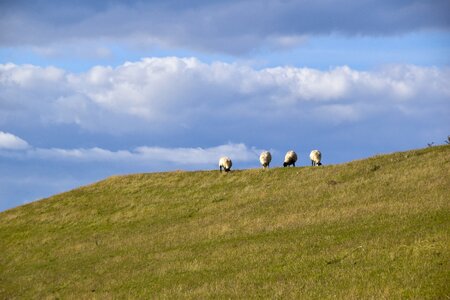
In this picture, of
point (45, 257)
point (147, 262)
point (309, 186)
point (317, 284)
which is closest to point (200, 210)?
point (309, 186)

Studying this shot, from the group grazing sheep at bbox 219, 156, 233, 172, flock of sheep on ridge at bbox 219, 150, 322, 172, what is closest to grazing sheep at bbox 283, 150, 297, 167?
flock of sheep on ridge at bbox 219, 150, 322, 172

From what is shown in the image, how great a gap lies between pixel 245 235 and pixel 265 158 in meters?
27.1

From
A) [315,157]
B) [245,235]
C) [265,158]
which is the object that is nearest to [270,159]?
[265,158]

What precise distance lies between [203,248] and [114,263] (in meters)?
5.57

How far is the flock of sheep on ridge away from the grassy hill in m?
1.47

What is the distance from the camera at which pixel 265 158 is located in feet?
205

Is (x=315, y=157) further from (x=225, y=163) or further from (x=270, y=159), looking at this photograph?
(x=225, y=163)

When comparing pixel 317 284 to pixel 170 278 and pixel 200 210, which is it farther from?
pixel 200 210

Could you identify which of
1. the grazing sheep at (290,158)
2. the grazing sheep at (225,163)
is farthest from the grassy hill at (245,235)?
the grazing sheep at (290,158)

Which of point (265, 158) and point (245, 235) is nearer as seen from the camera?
point (245, 235)

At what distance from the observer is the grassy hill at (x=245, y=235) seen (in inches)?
850

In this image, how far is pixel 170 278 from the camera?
27.6m

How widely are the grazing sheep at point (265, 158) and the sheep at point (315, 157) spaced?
414cm

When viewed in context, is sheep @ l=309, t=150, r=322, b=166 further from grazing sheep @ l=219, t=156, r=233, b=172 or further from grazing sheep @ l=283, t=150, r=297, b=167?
grazing sheep @ l=219, t=156, r=233, b=172
